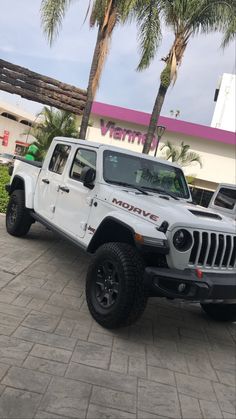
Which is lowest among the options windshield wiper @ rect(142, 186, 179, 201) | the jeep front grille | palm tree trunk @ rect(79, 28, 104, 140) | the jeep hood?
the jeep front grille

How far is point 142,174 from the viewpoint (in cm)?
555

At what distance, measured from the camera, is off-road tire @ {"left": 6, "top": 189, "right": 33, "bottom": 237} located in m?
Answer: 7.05

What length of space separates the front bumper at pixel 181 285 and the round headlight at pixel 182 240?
0.70 feet

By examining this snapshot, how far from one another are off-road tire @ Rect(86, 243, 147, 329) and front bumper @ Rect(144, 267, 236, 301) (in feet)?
0.45

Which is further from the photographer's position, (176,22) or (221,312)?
(176,22)

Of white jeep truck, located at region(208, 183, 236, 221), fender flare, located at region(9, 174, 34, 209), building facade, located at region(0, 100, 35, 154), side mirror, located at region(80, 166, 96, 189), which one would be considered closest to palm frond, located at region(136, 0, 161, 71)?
white jeep truck, located at region(208, 183, 236, 221)

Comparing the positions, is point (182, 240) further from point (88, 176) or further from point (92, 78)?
point (92, 78)

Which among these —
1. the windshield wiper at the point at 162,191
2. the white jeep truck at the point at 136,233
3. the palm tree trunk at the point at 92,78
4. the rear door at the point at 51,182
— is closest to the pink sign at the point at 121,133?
the palm tree trunk at the point at 92,78

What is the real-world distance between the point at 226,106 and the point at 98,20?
3248cm

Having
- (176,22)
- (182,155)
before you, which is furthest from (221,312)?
(182,155)

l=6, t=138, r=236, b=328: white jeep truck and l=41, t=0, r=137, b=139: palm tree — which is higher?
l=41, t=0, r=137, b=139: palm tree

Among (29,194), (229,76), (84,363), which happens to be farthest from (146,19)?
(229,76)

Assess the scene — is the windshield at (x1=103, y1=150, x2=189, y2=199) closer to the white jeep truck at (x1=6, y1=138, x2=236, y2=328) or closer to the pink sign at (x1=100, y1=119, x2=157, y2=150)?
the white jeep truck at (x1=6, y1=138, x2=236, y2=328)

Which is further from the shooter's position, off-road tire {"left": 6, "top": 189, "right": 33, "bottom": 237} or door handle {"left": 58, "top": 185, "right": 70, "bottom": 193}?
off-road tire {"left": 6, "top": 189, "right": 33, "bottom": 237}
